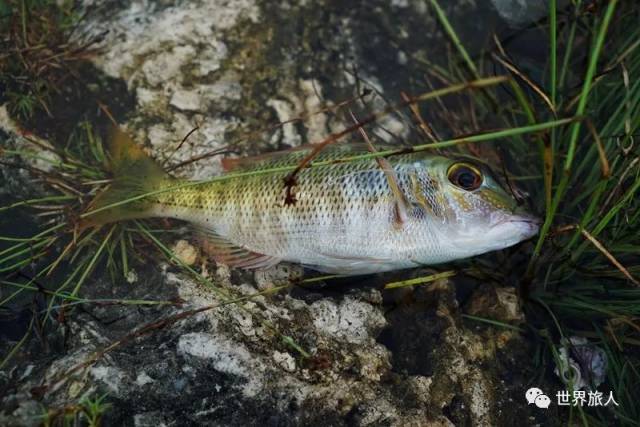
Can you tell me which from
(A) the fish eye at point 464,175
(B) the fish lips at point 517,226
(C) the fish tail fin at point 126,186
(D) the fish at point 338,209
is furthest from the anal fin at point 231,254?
(B) the fish lips at point 517,226

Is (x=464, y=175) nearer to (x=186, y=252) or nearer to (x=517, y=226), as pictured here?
(x=517, y=226)

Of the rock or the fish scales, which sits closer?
the fish scales

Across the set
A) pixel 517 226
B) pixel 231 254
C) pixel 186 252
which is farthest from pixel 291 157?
pixel 517 226

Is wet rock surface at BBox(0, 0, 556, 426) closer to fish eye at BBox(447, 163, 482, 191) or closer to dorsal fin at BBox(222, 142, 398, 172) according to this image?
dorsal fin at BBox(222, 142, 398, 172)

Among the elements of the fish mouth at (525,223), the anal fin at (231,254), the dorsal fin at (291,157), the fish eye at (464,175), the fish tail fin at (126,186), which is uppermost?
the fish tail fin at (126,186)

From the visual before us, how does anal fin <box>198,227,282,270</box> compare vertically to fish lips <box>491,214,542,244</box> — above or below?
above

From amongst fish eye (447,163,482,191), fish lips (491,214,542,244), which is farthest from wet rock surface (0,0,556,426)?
fish eye (447,163,482,191)

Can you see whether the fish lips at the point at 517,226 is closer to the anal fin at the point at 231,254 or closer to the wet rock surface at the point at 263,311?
the wet rock surface at the point at 263,311

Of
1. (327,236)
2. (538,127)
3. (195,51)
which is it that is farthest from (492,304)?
(195,51)

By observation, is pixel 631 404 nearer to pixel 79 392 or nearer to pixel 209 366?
pixel 209 366
